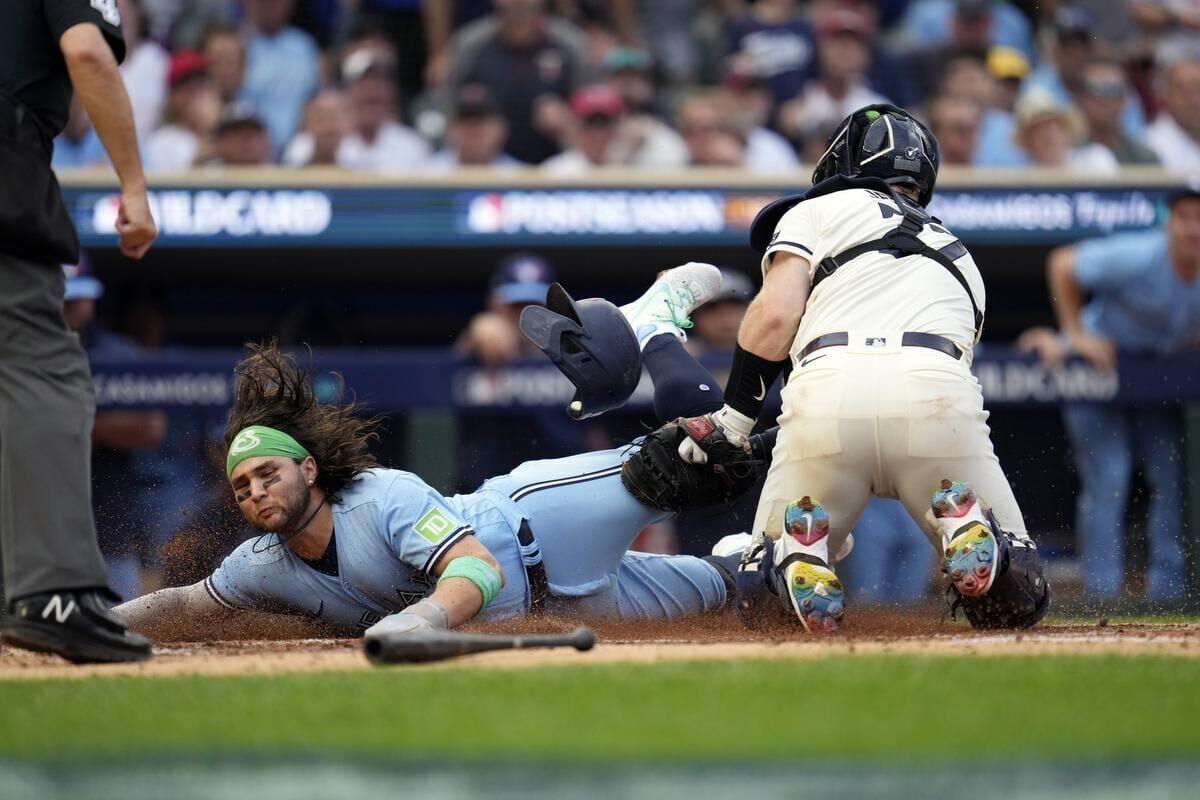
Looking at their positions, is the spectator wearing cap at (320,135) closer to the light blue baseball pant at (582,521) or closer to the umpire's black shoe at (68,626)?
Result: the light blue baseball pant at (582,521)

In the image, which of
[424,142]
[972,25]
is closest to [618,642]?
[424,142]

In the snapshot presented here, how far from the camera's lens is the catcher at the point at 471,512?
527 cm

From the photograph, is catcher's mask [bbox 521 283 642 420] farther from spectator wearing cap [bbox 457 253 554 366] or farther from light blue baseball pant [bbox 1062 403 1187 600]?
light blue baseball pant [bbox 1062 403 1187 600]

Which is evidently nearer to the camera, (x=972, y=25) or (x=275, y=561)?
(x=275, y=561)

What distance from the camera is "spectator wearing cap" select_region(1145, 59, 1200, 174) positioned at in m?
11.1

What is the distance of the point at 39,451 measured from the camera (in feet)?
13.7

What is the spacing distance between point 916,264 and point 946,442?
60cm

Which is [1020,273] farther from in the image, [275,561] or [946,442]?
[275,561]

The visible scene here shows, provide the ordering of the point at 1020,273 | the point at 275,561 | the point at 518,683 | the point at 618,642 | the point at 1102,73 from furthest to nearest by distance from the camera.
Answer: the point at 1102,73 < the point at 1020,273 < the point at 275,561 < the point at 618,642 < the point at 518,683

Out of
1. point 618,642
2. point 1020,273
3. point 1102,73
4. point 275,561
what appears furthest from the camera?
point 1102,73

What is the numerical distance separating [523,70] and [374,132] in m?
1.08

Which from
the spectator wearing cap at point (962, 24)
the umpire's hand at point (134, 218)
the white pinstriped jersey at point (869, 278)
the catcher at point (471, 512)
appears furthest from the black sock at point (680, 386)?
the spectator wearing cap at point (962, 24)

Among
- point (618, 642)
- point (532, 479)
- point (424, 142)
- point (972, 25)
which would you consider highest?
point (972, 25)

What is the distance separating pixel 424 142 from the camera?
10523mm
